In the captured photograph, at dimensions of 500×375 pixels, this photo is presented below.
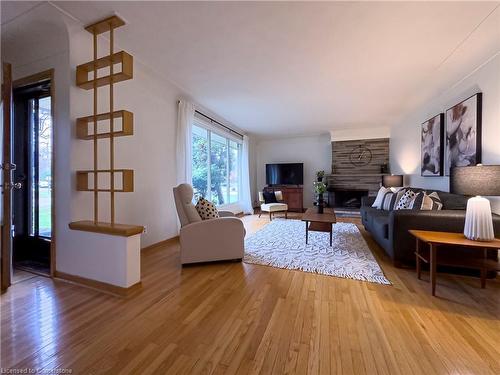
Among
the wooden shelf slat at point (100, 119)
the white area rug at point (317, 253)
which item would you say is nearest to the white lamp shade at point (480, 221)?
the white area rug at point (317, 253)

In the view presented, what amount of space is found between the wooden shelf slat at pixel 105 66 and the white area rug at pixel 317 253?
7.49 feet

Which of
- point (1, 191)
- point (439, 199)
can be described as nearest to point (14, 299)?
point (1, 191)

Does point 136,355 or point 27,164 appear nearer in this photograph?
point 136,355

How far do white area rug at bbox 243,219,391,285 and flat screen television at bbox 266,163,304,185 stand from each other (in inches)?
120

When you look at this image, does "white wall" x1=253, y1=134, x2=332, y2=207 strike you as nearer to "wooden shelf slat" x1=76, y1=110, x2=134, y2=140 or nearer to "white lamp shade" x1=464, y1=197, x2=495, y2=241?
"white lamp shade" x1=464, y1=197, x2=495, y2=241

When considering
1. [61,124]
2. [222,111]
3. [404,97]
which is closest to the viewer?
[61,124]

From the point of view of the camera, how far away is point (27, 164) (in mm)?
2537

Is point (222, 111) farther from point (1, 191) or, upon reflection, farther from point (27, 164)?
point (1, 191)

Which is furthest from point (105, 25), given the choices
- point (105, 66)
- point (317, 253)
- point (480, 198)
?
point (480, 198)

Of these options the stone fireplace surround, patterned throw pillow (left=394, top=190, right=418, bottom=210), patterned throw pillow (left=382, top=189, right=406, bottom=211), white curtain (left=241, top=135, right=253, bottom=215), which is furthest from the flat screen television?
patterned throw pillow (left=394, top=190, right=418, bottom=210)

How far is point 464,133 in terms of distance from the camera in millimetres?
2902

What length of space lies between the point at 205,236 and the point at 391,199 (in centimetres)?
310

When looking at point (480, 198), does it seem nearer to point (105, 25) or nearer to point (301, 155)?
point (105, 25)

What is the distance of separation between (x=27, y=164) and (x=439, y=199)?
16.4ft
